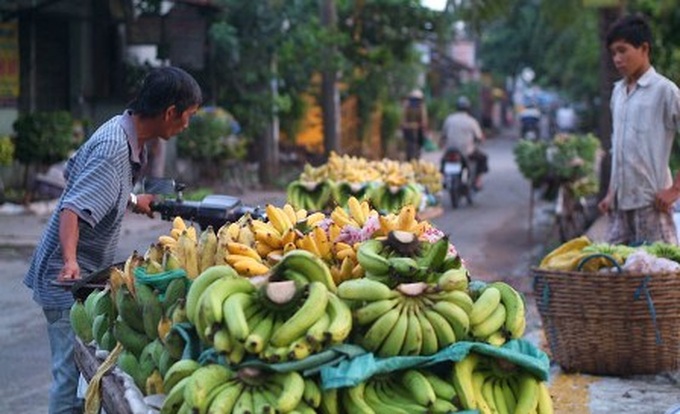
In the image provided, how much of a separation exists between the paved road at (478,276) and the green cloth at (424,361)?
2894 millimetres

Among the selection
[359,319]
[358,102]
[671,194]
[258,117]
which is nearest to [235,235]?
[359,319]

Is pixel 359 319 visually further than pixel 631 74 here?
No

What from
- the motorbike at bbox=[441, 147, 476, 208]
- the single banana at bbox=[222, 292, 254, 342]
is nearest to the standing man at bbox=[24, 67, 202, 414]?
the single banana at bbox=[222, 292, 254, 342]

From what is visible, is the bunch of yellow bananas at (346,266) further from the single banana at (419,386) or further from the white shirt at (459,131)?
the white shirt at (459,131)

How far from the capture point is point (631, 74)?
7.16 m

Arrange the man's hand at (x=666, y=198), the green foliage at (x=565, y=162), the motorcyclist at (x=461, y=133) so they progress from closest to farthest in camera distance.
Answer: the man's hand at (x=666, y=198) < the green foliage at (x=565, y=162) < the motorcyclist at (x=461, y=133)

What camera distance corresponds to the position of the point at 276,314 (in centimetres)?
Answer: 357

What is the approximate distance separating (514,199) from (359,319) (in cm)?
1922

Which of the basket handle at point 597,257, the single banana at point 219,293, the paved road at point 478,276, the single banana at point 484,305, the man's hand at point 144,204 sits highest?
the man's hand at point 144,204

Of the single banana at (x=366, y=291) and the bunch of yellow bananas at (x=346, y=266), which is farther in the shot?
the bunch of yellow bananas at (x=346, y=266)

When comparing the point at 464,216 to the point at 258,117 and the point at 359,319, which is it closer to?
the point at 258,117

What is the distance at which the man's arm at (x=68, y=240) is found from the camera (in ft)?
15.5

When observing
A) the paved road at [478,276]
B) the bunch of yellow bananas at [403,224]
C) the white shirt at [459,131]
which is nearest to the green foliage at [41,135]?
the paved road at [478,276]

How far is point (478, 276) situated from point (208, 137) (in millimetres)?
8673
